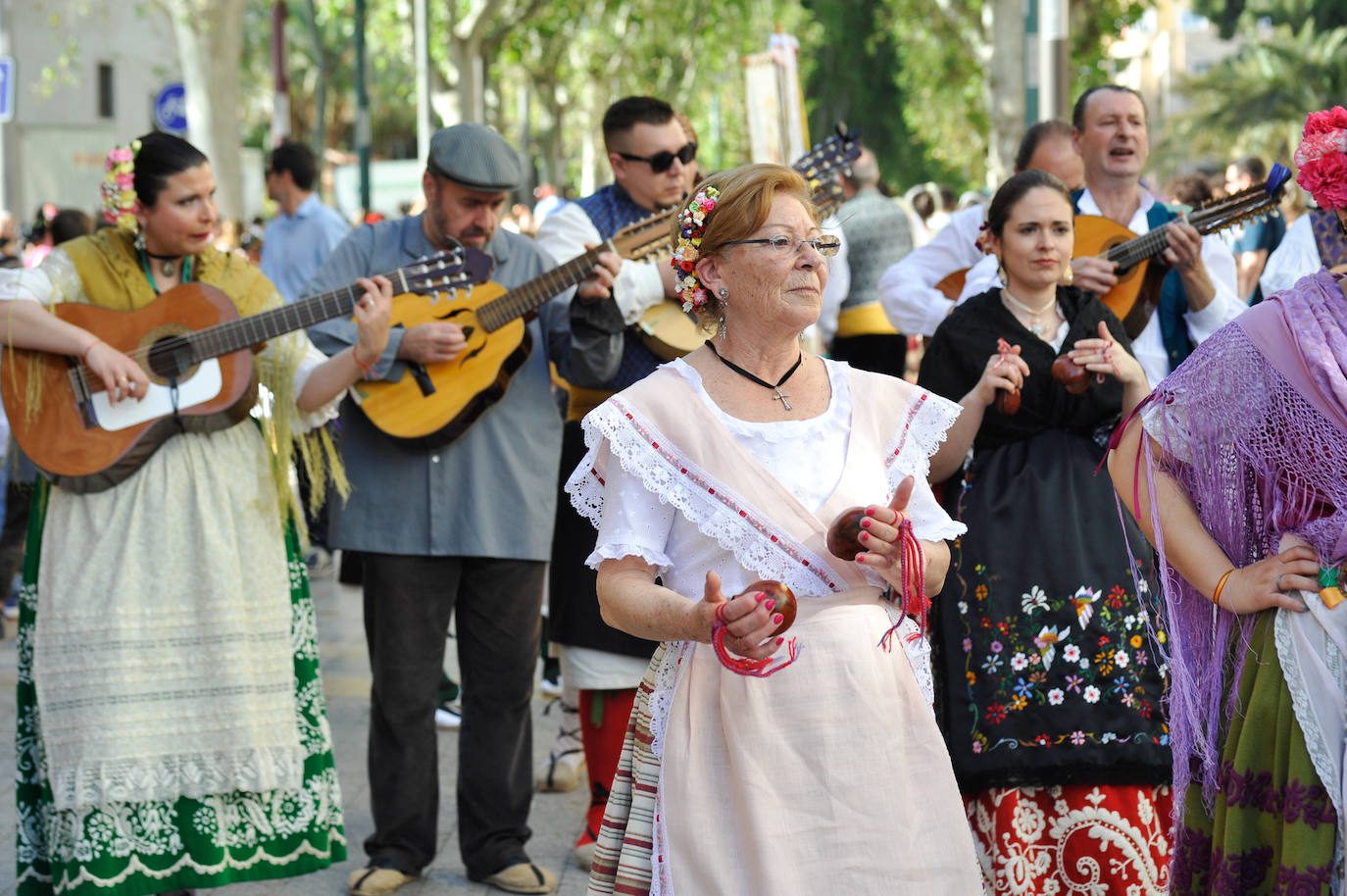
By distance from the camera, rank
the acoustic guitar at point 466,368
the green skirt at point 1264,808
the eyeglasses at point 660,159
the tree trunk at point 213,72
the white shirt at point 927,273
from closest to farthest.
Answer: the green skirt at point 1264,808, the acoustic guitar at point 466,368, the eyeglasses at point 660,159, the white shirt at point 927,273, the tree trunk at point 213,72

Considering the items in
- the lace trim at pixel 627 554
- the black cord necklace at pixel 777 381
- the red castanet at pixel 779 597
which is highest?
the black cord necklace at pixel 777 381

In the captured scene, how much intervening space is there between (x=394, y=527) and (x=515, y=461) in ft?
1.41

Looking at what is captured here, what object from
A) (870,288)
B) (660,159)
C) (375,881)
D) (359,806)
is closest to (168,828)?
(375,881)

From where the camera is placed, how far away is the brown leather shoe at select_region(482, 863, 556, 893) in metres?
4.99

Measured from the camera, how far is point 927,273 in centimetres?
560

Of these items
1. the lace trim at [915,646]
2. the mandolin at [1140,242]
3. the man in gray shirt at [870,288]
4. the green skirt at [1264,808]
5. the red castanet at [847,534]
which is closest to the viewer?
the red castanet at [847,534]

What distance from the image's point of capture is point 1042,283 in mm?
4402

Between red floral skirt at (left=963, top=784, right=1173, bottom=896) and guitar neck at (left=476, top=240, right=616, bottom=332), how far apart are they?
6.49 ft

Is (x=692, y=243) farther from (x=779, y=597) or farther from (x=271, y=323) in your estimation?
(x=271, y=323)

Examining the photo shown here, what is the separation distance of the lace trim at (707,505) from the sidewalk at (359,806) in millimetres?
2415

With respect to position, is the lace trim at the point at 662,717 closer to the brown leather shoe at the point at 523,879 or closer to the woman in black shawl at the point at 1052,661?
the woman in black shawl at the point at 1052,661

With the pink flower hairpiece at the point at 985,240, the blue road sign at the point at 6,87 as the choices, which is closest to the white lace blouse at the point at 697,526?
the pink flower hairpiece at the point at 985,240

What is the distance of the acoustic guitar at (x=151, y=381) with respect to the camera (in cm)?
456

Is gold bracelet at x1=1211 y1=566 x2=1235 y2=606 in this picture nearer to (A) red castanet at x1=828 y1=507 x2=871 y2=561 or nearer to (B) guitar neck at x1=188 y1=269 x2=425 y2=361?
(A) red castanet at x1=828 y1=507 x2=871 y2=561
